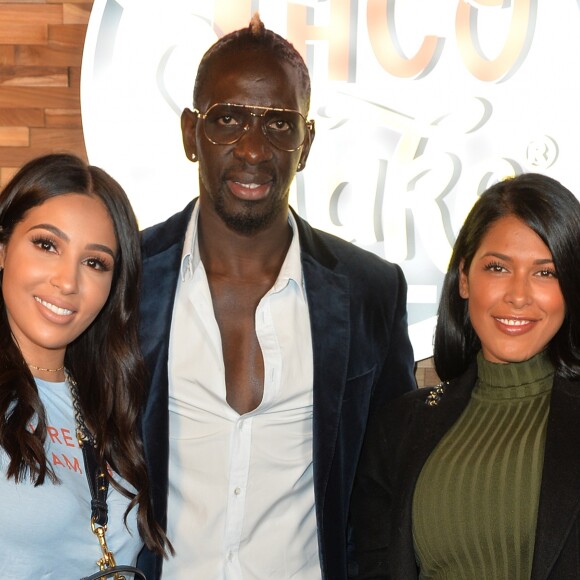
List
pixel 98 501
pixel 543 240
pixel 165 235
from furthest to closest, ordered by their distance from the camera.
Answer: pixel 165 235
pixel 543 240
pixel 98 501

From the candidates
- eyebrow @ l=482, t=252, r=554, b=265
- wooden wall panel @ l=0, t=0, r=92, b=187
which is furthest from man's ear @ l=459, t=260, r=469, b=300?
wooden wall panel @ l=0, t=0, r=92, b=187

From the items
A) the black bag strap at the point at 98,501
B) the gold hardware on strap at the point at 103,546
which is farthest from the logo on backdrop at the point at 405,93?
the gold hardware on strap at the point at 103,546

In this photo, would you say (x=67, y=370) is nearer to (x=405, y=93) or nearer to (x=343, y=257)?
(x=343, y=257)

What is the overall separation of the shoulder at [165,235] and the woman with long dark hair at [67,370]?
0.95 ft

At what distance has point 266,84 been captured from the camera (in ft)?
8.84

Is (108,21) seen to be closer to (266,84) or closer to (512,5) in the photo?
(266,84)

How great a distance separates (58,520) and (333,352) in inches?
36.1

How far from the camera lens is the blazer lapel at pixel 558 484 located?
212 centimetres

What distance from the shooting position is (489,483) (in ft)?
7.44

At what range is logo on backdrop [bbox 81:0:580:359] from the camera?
11.3 ft

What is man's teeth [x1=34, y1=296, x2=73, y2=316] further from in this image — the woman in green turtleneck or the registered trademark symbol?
the registered trademark symbol

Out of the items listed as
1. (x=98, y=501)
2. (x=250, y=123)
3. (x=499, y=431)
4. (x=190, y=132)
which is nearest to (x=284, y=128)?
(x=250, y=123)

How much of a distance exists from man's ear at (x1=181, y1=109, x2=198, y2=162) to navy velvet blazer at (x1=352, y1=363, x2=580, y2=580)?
0.90 meters

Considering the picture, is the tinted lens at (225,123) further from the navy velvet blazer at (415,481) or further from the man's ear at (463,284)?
the navy velvet blazer at (415,481)
